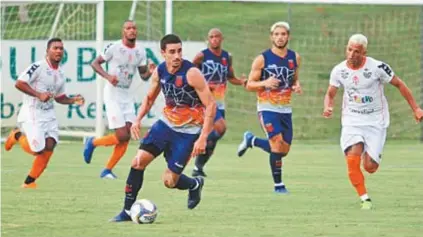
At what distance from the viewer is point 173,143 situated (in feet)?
43.8

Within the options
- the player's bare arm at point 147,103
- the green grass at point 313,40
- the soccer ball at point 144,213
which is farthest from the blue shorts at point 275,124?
the green grass at point 313,40

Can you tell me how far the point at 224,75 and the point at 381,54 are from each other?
40.1 feet

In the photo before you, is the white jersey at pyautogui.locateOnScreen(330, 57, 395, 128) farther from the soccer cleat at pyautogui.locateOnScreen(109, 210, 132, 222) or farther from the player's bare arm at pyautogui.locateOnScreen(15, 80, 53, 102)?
the player's bare arm at pyautogui.locateOnScreen(15, 80, 53, 102)

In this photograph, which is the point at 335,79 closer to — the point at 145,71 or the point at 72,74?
the point at 145,71

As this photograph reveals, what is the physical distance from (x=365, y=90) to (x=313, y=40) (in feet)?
60.4

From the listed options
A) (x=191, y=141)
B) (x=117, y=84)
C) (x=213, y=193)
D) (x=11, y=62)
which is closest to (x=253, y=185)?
(x=213, y=193)

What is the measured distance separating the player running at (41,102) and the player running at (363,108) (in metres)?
3.66

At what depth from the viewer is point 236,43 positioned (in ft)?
107

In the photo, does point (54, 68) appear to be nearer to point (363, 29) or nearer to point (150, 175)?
point (150, 175)

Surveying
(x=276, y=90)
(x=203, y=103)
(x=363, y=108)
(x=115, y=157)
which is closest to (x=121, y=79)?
(x=115, y=157)

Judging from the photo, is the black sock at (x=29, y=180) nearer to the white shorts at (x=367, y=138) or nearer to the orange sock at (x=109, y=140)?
the orange sock at (x=109, y=140)

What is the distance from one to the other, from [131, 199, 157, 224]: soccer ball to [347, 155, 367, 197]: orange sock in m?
2.68

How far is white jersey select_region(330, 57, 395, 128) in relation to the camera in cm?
1466

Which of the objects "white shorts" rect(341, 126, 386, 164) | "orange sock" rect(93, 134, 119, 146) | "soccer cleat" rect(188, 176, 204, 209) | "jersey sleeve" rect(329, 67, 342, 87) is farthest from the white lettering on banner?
"soccer cleat" rect(188, 176, 204, 209)
